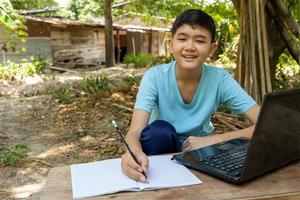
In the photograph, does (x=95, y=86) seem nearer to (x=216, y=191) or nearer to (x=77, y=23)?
(x=216, y=191)

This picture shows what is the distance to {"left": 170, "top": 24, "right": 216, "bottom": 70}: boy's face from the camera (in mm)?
2062

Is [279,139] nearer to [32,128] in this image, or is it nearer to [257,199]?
[257,199]

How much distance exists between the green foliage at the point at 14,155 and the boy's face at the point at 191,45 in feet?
10.0

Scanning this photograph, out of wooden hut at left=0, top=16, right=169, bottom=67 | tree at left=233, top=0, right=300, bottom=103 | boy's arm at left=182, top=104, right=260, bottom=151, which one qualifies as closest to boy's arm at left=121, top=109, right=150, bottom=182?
boy's arm at left=182, top=104, right=260, bottom=151

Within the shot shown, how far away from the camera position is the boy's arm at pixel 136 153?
4.84ft

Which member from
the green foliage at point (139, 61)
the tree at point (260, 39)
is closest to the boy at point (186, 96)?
the tree at point (260, 39)

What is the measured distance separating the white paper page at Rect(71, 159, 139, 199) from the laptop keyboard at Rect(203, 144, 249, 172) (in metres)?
0.33

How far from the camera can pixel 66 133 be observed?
19.0 ft

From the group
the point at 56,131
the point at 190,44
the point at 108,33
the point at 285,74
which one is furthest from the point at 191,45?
the point at 108,33

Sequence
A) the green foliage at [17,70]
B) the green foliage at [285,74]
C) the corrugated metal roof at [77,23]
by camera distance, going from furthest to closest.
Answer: the corrugated metal roof at [77,23]
the green foliage at [17,70]
the green foliage at [285,74]

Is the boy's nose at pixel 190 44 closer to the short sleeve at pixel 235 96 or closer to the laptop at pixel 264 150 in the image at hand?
the short sleeve at pixel 235 96

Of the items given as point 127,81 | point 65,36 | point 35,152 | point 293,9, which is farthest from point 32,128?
point 65,36

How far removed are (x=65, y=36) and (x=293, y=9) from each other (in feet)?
54.6

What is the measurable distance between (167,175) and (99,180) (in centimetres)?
25
